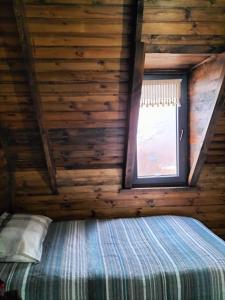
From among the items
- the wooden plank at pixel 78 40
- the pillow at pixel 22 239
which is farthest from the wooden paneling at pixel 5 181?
the wooden plank at pixel 78 40

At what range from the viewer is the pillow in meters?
2.04

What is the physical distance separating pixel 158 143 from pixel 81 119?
3.40 feet

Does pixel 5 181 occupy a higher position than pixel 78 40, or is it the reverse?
pixel 78 40

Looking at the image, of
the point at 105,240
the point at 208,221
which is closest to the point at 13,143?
the point at 105,240

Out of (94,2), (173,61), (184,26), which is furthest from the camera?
(173,61)

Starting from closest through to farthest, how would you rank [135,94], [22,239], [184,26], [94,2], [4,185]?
1. [94,2]
2. [184,26]
3. [22,239]
4. [135,94]
5. [4,185]

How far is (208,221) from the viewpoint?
3297 millimetres

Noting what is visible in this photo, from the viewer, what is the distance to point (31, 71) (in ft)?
6.89

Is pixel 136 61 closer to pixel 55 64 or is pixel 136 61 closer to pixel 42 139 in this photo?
pixel 55 64

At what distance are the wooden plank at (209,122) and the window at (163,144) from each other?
0.19 m

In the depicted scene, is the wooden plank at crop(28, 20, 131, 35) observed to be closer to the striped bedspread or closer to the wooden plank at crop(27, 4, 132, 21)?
the wooden plank at crop(27, 4, 132, 21)

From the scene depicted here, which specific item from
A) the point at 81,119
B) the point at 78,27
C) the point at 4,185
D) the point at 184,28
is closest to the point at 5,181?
the point at 4,185

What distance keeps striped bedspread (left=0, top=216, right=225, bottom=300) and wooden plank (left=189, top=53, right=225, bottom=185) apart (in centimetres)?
79

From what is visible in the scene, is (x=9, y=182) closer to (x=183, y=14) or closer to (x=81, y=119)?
(x=81, y=119)
